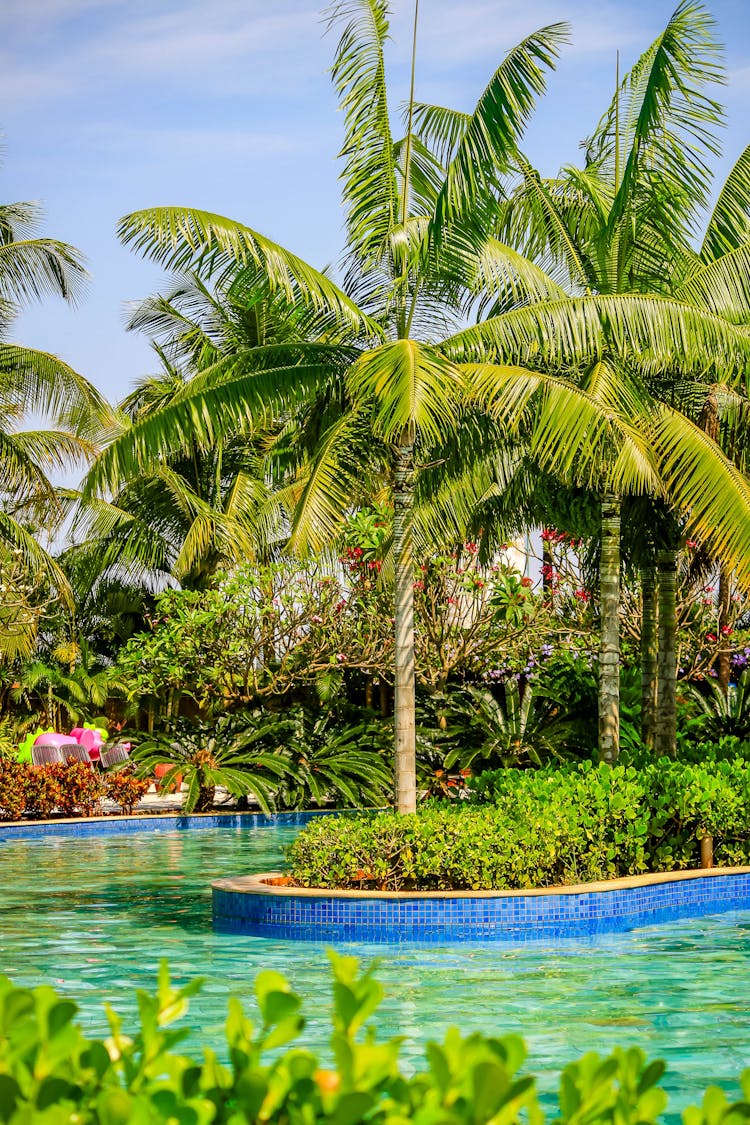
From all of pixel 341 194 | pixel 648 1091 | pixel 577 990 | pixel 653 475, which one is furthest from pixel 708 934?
pixel 648 1091

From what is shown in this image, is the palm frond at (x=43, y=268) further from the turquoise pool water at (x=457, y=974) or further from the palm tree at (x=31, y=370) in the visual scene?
the turquoise pool water at (x=457, y=974)

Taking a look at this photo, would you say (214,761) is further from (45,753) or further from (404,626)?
(404,626)

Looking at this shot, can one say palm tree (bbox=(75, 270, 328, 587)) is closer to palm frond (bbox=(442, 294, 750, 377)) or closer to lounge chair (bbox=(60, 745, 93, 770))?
lounge chair (bbox=(60, 745, 93, 770))

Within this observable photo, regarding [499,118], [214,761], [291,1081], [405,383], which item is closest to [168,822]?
[214,761]

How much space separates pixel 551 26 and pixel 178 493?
13.9 meters

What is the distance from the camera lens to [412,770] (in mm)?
11367

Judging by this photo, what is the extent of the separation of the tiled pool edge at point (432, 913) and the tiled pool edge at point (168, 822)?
757 centimetres

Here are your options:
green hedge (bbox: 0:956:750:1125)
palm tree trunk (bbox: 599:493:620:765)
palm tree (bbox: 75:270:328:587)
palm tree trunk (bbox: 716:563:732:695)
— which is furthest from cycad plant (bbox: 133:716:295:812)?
green hedge (bbox: 0:956:750:1125)

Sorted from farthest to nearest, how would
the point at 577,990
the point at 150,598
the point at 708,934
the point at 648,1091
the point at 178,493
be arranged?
1. the point at 150,598
2. the point at 178,493
3. the point at 708,934
4. the point at 577,990
5. the point at 648,1091

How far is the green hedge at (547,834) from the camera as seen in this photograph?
10273 millimetres

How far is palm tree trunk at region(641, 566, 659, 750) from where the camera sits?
14.9m

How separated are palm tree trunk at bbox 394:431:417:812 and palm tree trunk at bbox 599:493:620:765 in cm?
197

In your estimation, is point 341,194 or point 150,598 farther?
point 150,598

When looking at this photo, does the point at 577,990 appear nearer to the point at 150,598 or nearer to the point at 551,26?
the point at 551,26
